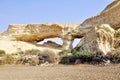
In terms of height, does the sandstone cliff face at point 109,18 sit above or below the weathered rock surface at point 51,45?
above

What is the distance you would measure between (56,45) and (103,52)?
21742 mm

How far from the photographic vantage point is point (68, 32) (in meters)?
40.0

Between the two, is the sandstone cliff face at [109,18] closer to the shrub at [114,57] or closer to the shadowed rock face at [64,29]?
the shadowed rock face at [64,29]

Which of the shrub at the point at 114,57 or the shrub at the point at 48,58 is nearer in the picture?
the shrub at the point at 114,57

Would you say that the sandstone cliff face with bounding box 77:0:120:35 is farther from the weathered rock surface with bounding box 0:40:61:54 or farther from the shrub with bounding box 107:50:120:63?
the shrub with bounding box 107:50:120:63

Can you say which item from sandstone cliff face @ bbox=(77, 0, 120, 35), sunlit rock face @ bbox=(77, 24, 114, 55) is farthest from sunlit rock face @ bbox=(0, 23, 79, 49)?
sunlit rock face @ bbox=(77, 24, 114, 55)

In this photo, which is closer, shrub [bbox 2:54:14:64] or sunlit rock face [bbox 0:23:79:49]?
shrub [bbox 2:54:14:64]

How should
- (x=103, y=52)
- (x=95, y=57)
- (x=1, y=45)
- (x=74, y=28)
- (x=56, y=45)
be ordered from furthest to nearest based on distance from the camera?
(x=56, y=45)
(x=74, y=28)
(x=1, y=45)
(x=103, y=52)
(x=95, y=57)

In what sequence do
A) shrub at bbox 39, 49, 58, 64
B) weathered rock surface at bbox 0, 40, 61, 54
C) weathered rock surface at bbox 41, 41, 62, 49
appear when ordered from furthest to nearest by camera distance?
weathered rock surface at bbox 41, 41, 62, 49 < weathered rock surface at bbox 0, 40, 61, 54 < shrub at bbox 39, 49, 58, 64

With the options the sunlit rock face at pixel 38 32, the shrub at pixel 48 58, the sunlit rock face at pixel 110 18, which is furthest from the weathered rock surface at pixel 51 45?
the shrub at pixel 48 58

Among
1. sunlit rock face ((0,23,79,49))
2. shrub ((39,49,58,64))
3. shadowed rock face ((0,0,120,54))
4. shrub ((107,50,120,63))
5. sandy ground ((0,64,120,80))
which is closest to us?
sandy ground ((0,64,120,80))

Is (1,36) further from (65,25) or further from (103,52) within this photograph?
(103,52)

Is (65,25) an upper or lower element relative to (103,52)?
upper

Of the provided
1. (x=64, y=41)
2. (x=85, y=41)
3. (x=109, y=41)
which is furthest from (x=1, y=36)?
(x=109, y=41)
